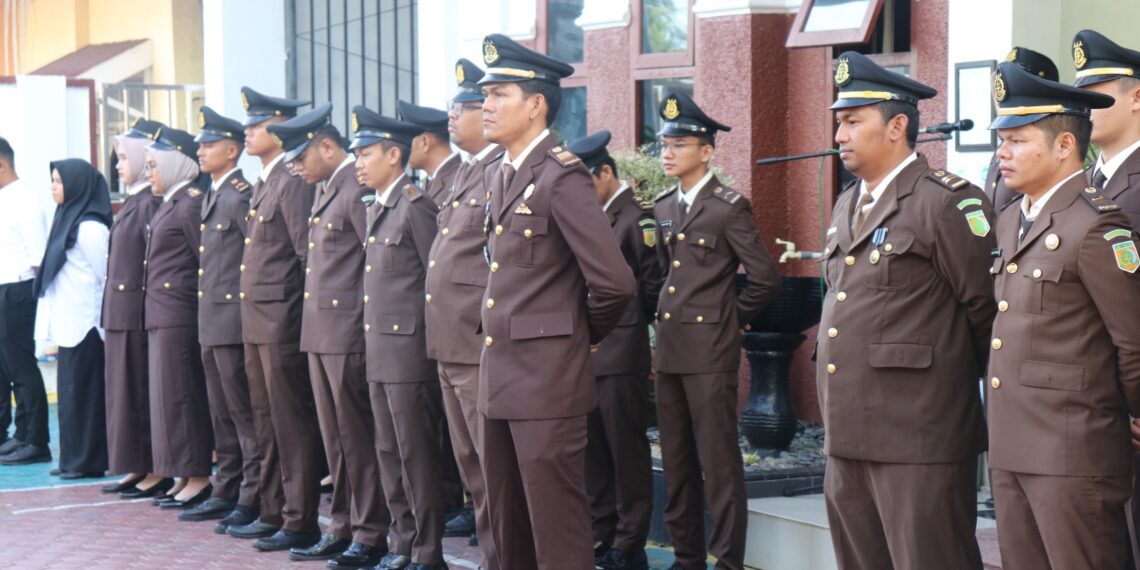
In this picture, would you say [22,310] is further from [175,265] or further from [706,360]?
[706,360]

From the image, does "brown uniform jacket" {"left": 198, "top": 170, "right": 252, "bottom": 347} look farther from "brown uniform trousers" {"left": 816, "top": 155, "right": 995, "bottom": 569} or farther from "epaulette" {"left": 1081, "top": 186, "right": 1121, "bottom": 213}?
"epaulette" {"left": 1081, "top": 186, "right": 1121, "bottom": 213}

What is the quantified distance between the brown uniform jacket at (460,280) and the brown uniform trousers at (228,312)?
197cm

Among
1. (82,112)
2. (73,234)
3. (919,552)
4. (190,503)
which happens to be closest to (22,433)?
(73,234)

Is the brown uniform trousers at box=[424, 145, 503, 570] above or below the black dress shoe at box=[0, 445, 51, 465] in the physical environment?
above

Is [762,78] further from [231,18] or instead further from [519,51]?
[231,18]

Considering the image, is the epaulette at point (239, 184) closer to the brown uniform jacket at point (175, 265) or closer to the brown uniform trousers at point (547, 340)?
the brown uniform jacket at point (175, 265)

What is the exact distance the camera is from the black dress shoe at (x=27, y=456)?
1022cm

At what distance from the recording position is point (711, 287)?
260 inches

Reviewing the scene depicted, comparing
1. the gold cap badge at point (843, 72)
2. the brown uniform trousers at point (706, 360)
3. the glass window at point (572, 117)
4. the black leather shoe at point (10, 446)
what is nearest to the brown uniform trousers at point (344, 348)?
the brown uniform trousers at point (706, 360)

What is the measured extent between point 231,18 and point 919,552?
35.2 feet

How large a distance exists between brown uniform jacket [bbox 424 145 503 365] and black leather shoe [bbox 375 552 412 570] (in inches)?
43.3

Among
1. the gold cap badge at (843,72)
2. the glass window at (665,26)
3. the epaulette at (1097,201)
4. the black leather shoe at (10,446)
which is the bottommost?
the black leather shoe at (10,446)

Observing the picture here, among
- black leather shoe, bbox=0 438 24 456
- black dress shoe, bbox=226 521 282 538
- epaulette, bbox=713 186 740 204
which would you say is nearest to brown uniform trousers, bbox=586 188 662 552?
epaulette, bbox=713 186 740 204

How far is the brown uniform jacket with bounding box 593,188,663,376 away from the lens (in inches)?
276
